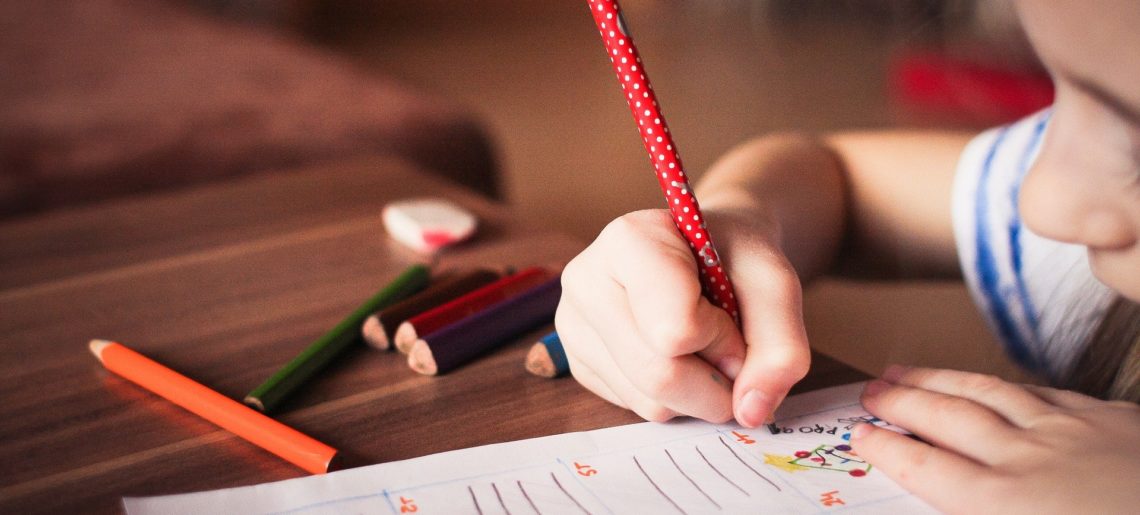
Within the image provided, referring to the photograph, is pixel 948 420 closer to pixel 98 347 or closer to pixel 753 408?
pixel 753 408

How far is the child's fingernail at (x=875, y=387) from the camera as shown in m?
0.40

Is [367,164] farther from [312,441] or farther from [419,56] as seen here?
[419,56]

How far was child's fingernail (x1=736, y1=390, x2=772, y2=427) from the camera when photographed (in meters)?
0.37

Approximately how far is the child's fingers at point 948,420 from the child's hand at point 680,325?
0.05 metres

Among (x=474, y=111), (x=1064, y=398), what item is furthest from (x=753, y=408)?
(x=474, y=111)

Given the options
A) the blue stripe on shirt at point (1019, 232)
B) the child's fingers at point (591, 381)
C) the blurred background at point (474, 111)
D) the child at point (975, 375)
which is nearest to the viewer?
the child at point (975, 375)

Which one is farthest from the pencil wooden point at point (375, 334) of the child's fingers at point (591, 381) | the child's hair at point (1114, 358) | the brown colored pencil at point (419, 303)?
the child's hair at point (1114, 358)

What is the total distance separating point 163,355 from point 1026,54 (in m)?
0.42

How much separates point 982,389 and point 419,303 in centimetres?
27

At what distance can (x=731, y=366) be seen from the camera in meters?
0.38

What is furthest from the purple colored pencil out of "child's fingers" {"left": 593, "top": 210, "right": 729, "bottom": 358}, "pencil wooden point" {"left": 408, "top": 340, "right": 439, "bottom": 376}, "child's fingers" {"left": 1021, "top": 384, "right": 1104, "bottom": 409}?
"child's fingers" {"left": 1021, "top": 384, "right": 1104, "bottom": 409}

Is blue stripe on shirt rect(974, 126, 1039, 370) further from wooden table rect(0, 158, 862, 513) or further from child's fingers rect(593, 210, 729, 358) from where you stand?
child's fingers rect(593, 210, 729, 358)

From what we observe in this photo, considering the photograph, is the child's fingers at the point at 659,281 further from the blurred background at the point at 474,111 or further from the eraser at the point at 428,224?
the eraser at the point at 428,224

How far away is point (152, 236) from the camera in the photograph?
655 millimetres
